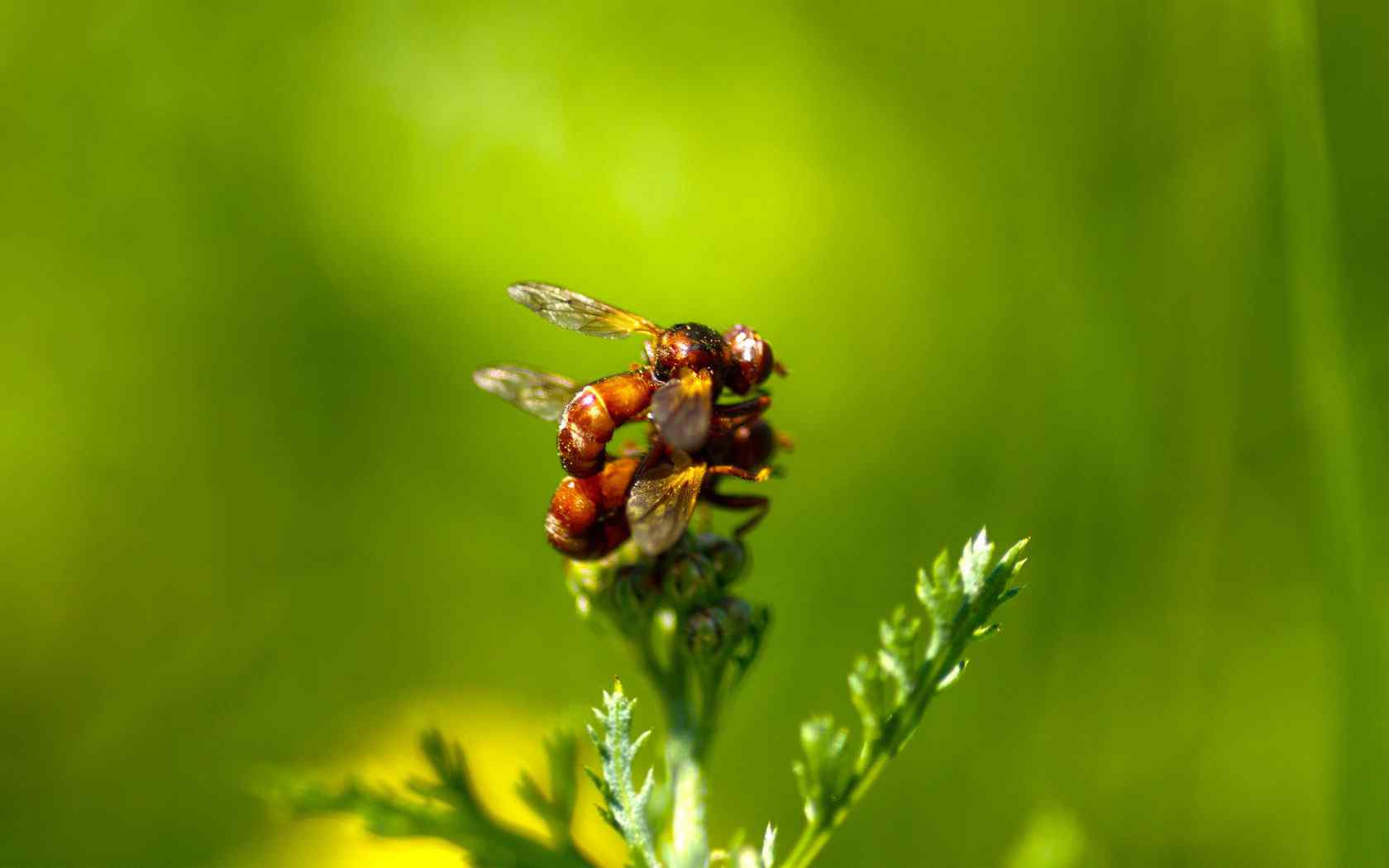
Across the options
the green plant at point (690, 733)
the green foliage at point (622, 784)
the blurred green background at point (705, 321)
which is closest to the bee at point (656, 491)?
the green plant at point (690, 733)

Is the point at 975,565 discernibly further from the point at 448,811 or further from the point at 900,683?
the point at 448,811

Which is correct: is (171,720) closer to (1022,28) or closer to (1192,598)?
(1192,598)

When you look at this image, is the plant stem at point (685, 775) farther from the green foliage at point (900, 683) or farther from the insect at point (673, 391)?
the insect at point (673, 391)

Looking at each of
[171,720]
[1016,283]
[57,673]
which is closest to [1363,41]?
[1016,283]

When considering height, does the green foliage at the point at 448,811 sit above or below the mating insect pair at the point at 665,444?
below

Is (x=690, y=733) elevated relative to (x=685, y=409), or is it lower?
lower

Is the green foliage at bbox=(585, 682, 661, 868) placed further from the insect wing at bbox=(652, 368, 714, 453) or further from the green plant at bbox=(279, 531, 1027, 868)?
the insect wing at bbox=(652, 368, 714, 453)

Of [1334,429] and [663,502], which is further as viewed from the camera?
[1334,429]

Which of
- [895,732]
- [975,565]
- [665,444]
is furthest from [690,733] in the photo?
[975,565]
